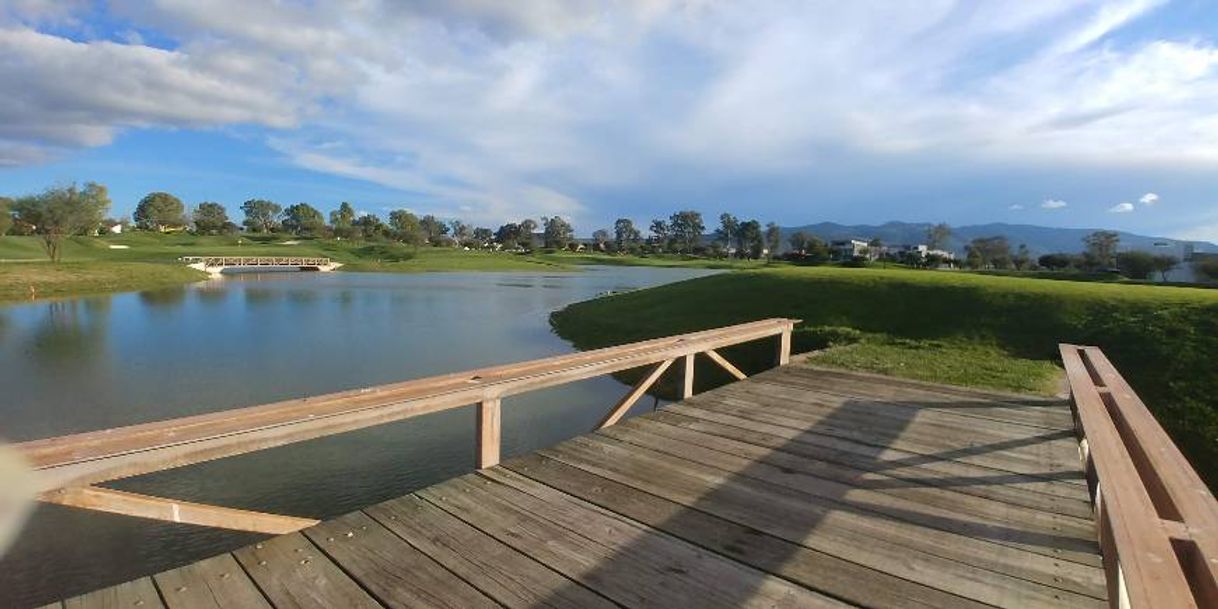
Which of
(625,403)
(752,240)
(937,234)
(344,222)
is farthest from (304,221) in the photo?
(625,403)

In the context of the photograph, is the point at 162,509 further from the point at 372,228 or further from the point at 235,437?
the point at 372,228

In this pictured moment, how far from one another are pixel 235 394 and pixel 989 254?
374 ft

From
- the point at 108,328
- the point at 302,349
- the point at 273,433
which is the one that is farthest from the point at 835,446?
the point at 108,328

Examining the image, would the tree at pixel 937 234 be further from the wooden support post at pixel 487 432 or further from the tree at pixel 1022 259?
the wooden support post at pixel 487 432

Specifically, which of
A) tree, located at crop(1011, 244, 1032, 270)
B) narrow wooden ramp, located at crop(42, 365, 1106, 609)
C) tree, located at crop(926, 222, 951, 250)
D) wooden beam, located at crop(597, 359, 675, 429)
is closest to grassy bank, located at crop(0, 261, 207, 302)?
wooden beam, located at crop(597, 359, 675, 429)

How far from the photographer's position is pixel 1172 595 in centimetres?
211

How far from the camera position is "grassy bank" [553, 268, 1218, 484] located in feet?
37.4

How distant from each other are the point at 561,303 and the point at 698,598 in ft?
131

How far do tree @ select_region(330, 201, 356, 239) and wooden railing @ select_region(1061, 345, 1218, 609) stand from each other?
16909 cm

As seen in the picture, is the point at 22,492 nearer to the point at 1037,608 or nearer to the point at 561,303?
the point at 1037,608

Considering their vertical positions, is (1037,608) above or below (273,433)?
below

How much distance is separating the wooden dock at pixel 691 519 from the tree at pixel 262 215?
643 ft

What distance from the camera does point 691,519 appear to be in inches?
168

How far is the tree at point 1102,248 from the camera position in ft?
251
